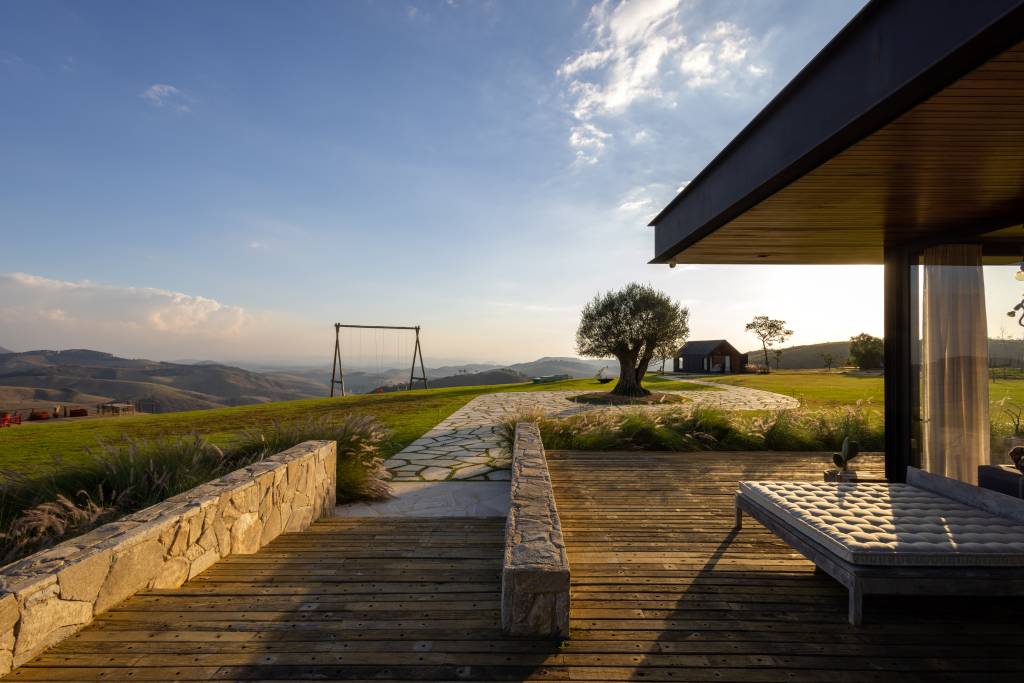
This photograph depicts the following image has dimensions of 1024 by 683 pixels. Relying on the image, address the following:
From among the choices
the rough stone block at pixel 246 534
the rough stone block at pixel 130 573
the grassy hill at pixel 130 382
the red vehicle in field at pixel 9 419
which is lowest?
the grassy hill at pixel 130 382

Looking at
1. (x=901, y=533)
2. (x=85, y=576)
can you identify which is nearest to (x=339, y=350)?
(x=85, y=576)

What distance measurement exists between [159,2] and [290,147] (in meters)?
4.58

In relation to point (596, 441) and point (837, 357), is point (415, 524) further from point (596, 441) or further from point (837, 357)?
point (837, 357)

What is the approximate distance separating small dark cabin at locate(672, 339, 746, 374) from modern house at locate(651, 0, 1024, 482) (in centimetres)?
3437

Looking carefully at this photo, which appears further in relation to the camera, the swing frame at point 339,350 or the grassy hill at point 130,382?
the grassy hill at point 130,382

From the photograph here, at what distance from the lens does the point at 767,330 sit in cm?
5288

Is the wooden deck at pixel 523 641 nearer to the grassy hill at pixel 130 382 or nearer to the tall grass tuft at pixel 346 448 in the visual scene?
the tall grass tuft at pixel 346 448

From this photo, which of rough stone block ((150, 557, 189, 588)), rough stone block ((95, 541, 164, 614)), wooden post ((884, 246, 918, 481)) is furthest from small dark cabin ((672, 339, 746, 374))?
rough stone block ((95, 541, 164, 614))

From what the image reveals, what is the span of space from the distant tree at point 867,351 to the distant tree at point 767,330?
51.0 ft

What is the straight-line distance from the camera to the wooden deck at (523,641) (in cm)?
205

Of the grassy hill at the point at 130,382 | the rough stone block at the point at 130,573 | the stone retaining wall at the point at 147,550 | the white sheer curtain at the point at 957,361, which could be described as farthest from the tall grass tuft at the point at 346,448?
the grassy hill at the point at 130,382

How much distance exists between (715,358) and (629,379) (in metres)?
23.8

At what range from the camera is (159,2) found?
23.5ft

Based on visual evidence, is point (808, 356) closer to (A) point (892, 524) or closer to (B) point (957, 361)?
(B) point (957, 361)
